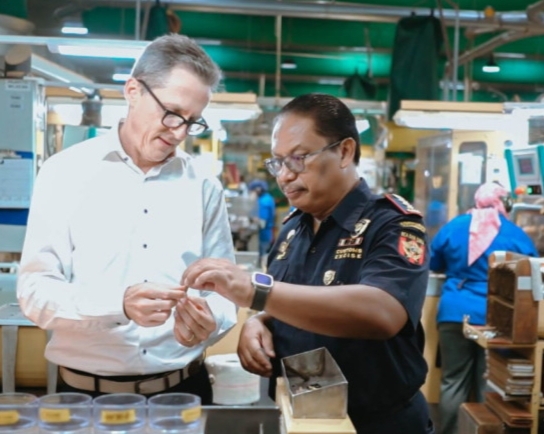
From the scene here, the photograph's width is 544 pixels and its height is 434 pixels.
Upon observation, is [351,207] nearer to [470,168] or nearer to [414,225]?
[414,225]

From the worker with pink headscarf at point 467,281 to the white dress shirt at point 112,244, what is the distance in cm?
322

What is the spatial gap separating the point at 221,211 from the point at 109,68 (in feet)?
24.5

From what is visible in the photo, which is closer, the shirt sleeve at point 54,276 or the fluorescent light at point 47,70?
→ the shirt sleeve at point 54,276

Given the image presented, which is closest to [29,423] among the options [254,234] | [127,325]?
[127,325]

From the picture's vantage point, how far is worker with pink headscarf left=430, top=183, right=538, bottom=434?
4848mm

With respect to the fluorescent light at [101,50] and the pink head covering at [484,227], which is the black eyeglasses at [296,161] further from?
the pink head covering at [484,227]

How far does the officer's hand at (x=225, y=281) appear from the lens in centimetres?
155

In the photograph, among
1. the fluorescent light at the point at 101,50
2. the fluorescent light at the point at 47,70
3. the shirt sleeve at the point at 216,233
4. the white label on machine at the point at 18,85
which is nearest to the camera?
the shirt sleeve at the point at 216,233

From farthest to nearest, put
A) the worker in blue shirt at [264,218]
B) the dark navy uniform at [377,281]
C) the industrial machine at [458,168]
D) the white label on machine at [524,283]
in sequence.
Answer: the worker in blue shirt at [264,218] → the industrial machine at [458,168] → the white label on machine at [524,283] → the dark navy uniform at [377,281]

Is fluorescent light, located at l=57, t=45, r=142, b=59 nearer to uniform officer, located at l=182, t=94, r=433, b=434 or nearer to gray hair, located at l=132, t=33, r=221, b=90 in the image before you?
gray hair, located at l=132, t=33, r=221, b=90

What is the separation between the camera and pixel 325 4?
7480 mm

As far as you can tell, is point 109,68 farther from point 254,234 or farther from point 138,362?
point 138,362

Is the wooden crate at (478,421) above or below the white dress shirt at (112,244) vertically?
below

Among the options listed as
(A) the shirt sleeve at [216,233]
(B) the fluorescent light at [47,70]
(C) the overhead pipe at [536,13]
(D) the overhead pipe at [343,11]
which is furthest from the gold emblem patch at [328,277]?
(C) the overhead pipe at [536,13]
